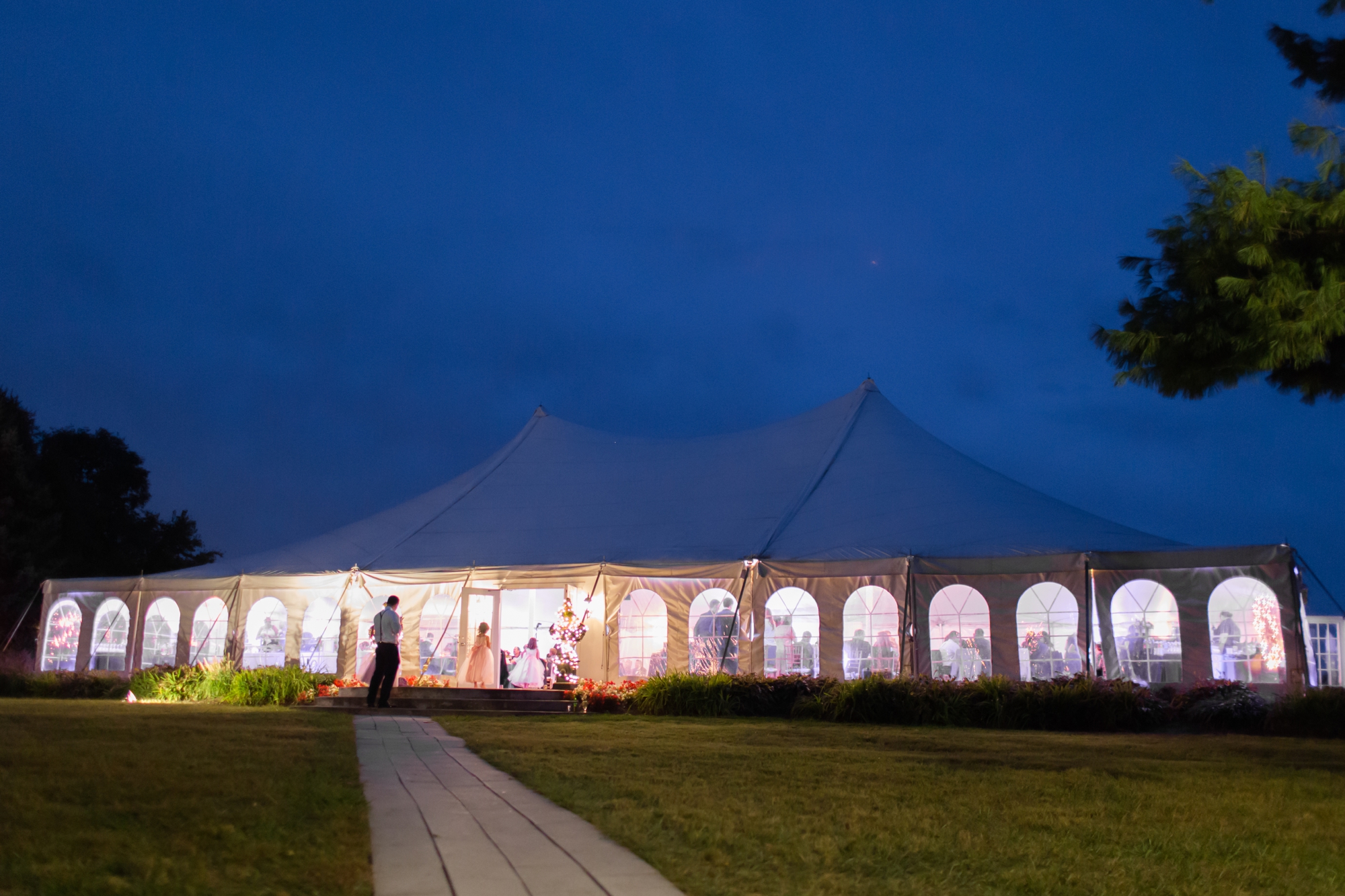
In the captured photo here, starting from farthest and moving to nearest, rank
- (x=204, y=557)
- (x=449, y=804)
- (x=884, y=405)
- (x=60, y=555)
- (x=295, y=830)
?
(x=204, y=557) < (x=60, y=555) < (x=884, y=405) < (x=449, y=804) < (x=295, y=830)

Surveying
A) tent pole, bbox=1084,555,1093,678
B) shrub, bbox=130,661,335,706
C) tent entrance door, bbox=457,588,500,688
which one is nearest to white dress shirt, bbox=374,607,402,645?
shrub, bbox=130,661,335,706

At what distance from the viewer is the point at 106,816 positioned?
387 cm

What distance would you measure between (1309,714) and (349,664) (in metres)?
13.8

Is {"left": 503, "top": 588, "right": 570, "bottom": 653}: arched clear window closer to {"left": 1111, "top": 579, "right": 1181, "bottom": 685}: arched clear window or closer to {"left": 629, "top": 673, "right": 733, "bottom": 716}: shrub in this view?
{"left": 629, "top": 673, "right": 733, "bottom": 716}: shrub

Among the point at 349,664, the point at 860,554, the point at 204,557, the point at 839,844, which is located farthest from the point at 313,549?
the point at 204,557

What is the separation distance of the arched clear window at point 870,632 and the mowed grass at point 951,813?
5.88 m

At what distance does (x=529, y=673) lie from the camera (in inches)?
658

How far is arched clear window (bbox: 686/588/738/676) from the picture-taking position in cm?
1541

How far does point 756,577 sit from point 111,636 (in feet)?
39.9

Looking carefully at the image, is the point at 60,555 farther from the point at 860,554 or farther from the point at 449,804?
the point at 449,804

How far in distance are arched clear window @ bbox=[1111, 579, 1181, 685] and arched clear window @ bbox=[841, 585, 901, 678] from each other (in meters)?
2.83

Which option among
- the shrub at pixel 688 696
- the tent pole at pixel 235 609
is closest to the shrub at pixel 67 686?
the tent pole at pixel 235 609

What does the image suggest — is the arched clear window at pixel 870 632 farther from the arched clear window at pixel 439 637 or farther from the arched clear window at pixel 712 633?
the arched clear window at pixel 439 637

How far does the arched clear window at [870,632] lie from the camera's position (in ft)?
47.9
